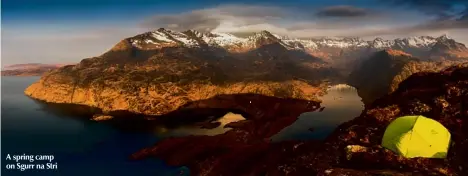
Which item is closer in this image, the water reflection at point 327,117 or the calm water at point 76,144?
the calm water at point 76,144

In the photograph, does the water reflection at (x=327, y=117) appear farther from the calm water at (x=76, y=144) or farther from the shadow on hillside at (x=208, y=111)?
the calm water at (x=76, y=144)

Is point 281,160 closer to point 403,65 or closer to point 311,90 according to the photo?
point 311,90

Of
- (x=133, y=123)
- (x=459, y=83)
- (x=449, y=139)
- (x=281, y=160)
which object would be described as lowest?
(x=133, y=123)

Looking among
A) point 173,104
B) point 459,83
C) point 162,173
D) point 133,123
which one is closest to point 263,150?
point 162,173

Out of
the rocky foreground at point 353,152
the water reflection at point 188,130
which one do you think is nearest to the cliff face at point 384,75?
the water reflection at point 188,130

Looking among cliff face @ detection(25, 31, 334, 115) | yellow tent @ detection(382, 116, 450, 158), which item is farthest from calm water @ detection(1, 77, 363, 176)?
yellow tent @ detection(382, 116, 450, 158)
